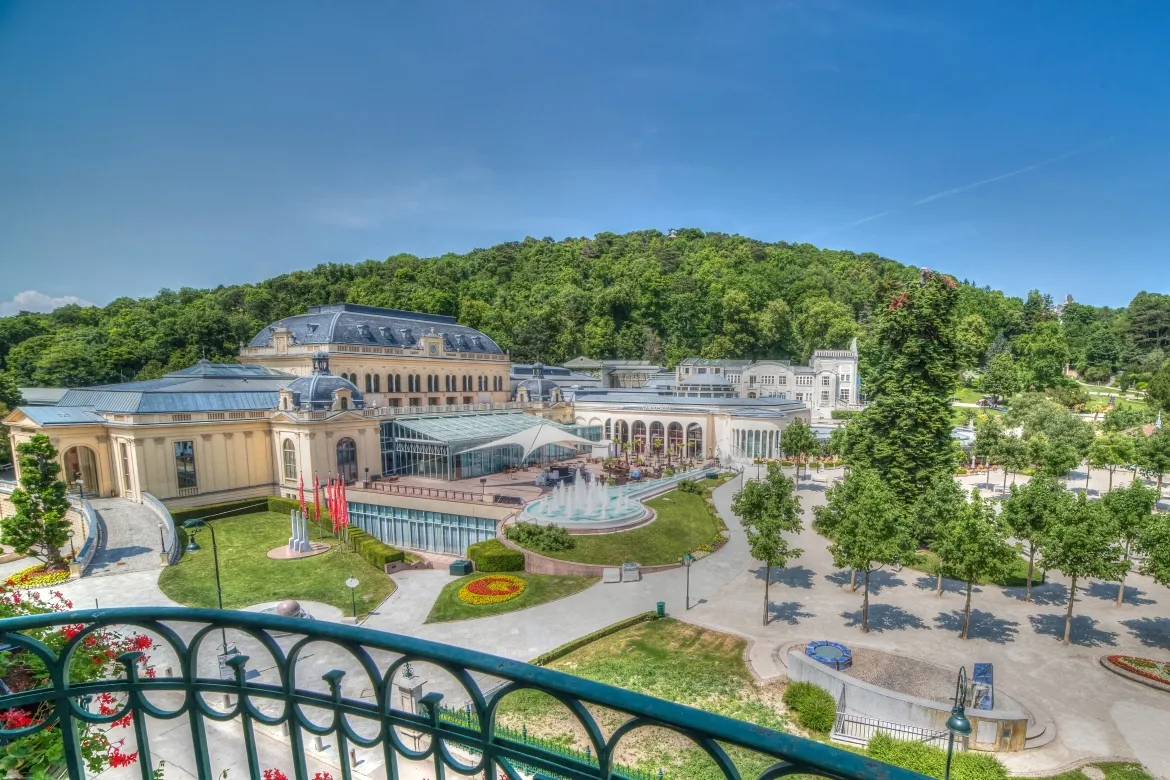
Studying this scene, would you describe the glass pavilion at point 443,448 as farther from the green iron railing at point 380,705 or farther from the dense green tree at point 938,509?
the green iron railing at point 380,705

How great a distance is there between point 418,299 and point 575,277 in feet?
83.7

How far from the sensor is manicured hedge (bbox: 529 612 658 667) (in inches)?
673

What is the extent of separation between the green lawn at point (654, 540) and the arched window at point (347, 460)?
17893mm

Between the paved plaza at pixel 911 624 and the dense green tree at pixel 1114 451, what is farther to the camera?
the dense green tree at pixel 1114 451

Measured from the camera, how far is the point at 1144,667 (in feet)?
52.9

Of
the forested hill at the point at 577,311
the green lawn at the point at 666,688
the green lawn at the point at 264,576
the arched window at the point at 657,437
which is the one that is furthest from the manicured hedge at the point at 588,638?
the forested hill at the point at 577,311

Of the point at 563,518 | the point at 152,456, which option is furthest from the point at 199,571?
the point at 563,518

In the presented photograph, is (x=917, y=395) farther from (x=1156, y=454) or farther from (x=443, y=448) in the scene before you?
(x=443, y=448)

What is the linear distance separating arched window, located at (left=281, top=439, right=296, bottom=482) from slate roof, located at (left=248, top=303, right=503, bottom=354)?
908 centimetres

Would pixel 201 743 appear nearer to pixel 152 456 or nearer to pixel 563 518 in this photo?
pixel 563 518

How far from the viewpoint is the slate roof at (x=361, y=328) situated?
43531mm

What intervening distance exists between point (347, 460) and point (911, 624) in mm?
31573

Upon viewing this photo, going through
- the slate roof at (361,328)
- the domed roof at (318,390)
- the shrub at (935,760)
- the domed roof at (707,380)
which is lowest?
the shrub at (935,760)

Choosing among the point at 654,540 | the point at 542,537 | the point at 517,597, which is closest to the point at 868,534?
the point at 654,540
